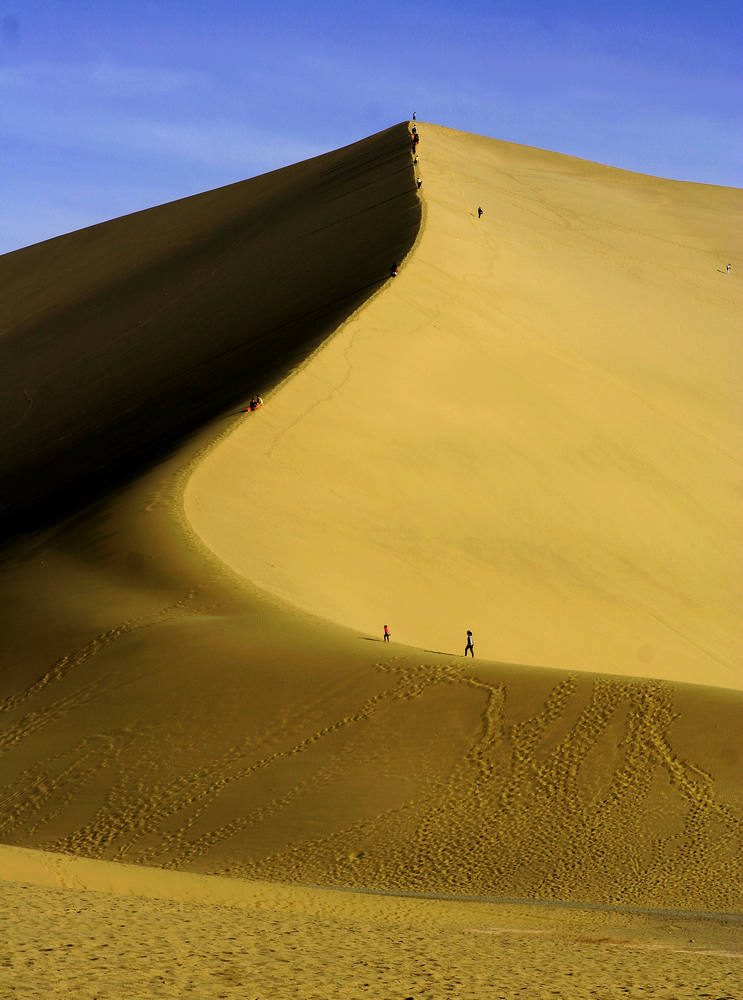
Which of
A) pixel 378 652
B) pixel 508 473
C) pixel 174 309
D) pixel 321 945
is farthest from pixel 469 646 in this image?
pixel 174 309

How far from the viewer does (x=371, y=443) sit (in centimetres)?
2542

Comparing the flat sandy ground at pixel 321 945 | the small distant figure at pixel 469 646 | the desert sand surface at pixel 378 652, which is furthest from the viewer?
the small distant figure at pixel 469 646

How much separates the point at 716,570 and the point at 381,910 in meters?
15.9

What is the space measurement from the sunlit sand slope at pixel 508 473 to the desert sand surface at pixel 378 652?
0.09 m

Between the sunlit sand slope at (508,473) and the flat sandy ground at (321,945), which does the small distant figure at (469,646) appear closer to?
the sunlit sand slope at (508,473)

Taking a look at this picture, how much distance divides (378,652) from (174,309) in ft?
91.2

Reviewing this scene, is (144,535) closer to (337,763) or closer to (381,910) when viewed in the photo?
(337,763)

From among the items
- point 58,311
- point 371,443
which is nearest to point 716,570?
point 371,443

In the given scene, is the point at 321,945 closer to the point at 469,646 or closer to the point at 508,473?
the point at 469,646

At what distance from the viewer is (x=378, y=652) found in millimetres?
15781

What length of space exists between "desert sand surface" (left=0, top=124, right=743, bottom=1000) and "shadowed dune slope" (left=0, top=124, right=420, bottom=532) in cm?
28

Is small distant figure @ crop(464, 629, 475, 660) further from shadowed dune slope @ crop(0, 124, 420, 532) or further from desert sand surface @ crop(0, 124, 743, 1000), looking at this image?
shadowed dune slope @ crop(0, 124, 420, 532)

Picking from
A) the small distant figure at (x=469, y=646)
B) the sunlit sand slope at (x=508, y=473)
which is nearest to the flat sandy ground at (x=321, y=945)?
the small distant figure at (x=469, y=646)

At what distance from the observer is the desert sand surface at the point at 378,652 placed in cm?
952
